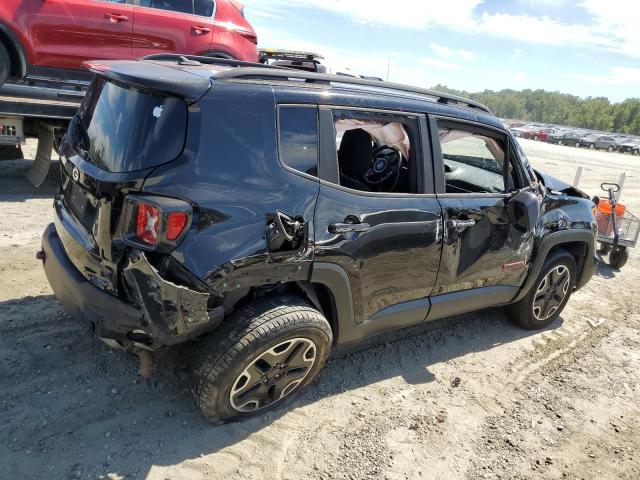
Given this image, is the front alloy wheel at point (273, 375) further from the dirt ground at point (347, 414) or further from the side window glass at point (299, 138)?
A: the side window glass at point (299, 138)

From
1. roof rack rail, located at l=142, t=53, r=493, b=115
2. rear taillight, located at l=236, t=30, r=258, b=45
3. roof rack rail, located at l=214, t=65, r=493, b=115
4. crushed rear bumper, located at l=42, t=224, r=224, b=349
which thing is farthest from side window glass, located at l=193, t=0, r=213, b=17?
crushed rear bumper, located at l=42, t=224, r=224, b=349

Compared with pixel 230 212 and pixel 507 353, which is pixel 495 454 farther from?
pixel 230 212

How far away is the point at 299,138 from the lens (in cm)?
266

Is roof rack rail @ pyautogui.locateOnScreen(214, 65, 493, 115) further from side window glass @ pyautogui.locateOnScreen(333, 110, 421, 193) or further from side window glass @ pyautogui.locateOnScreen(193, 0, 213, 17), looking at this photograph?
side window glass @ pyautogui.locateOnScreen(193, 0, 213, 17)

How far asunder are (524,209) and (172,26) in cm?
554

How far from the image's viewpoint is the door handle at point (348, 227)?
8.95 feet

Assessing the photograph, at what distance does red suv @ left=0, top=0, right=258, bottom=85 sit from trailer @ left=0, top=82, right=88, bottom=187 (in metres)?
0.35

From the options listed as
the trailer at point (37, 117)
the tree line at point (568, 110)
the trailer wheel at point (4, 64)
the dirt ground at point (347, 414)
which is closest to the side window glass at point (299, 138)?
the dirt ground at point (347, 414)

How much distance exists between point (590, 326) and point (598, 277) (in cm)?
169

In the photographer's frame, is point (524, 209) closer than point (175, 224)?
No

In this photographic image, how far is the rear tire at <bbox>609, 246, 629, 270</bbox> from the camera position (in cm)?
642

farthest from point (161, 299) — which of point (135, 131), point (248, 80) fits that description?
point (248, 80)

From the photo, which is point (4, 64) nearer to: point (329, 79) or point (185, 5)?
point (185, 5)

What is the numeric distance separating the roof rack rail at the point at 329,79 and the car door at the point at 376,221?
0.70ft
